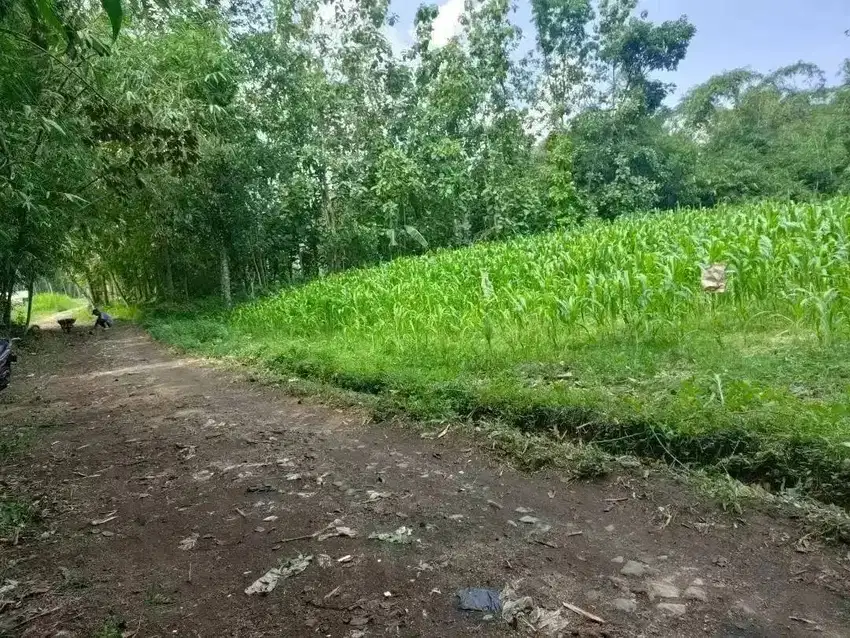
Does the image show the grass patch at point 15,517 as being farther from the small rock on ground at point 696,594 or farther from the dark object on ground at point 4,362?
the dark object on ground at point 4,362

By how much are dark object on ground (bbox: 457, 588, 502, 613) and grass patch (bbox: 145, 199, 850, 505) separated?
1352mm

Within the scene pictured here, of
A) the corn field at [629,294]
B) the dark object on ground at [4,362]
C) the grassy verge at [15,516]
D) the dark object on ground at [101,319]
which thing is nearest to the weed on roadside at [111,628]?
the grassy verge at [15,516]

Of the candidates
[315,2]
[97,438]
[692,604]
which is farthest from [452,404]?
[315,2]

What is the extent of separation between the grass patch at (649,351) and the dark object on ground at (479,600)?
1352 mm

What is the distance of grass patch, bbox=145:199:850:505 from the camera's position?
273 cm

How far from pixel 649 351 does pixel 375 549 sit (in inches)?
99.9

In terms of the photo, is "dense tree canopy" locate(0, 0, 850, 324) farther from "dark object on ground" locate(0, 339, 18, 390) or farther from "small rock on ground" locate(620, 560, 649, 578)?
"small rock on ground" locate(620, 560, 649, 578)

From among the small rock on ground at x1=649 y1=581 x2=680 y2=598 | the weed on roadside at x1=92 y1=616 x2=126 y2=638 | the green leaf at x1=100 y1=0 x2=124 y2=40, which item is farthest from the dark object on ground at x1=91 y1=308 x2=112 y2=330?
the green leaf at x1=100 y1=0 x2=124 y2=40

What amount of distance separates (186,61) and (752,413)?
1099 centimetres

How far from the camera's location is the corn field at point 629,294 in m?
4.17

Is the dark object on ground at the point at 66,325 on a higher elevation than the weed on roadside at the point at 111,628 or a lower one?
higher

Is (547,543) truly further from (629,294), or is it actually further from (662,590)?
(629,294)

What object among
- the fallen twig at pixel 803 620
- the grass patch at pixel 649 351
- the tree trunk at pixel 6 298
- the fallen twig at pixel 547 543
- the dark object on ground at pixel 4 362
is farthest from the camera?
the tree trunk at pixel 6 298

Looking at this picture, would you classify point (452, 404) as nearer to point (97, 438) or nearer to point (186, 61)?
point (97, 438)
